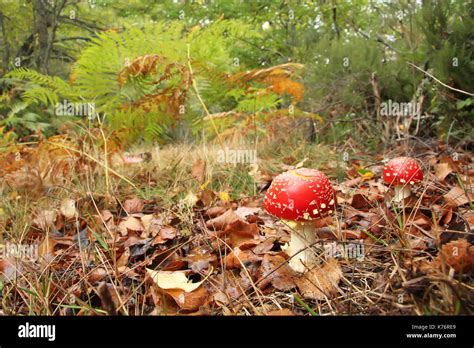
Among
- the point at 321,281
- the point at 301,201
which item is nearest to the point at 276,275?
the point at 321,281

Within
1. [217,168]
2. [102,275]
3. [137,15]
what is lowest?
[102,275]

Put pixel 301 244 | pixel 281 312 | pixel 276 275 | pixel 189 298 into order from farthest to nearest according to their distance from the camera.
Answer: pixel 301 244
pixel 276 275
pixel 189 298
pixel 281 312

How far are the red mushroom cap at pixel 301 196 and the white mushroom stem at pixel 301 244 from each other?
0.10 m

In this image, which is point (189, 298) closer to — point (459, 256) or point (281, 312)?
point (281, 312)

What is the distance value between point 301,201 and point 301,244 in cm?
21

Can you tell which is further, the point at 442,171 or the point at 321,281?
the point at 442,171

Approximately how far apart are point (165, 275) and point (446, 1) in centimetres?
365

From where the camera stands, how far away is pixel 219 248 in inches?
51.1

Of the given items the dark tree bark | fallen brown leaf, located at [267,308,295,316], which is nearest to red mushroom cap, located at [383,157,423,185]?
Answer: fallen brown leaf, located at [267,308,295,316]

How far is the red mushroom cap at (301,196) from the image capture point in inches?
53.2

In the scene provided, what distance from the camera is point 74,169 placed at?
248 centimetres

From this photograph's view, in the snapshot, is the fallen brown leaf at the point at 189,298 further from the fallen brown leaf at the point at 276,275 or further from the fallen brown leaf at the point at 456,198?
the fallen brown leaf at the point at 456,198
